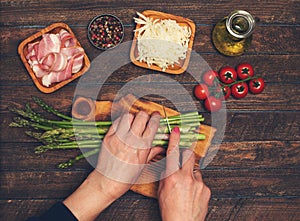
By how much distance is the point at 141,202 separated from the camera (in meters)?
1.96

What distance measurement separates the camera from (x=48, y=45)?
185cm

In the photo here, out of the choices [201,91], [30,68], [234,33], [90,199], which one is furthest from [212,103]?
[30,68]

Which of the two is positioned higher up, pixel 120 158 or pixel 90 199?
pixel 120 158

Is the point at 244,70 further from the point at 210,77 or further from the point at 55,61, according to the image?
the point at 55,61

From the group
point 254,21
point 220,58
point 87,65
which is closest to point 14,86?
point 87,65

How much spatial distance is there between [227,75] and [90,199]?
811mm

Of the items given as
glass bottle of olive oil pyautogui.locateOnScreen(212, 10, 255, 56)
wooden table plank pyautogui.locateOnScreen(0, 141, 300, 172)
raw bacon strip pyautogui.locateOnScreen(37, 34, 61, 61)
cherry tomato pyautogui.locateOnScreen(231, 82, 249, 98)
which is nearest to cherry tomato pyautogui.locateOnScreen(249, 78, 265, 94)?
cherry tomato pyautogui.locateOnScreen(231, 82, 249, 98)

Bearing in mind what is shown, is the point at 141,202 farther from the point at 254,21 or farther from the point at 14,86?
the point at 254,21

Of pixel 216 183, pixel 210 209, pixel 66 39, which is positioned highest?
pixel 66 39

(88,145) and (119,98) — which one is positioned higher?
(119,98)

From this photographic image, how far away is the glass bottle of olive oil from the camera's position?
1832mm

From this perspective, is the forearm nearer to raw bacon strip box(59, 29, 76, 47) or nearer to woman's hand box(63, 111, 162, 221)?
woman's hand box(63, 111, 162, 221)

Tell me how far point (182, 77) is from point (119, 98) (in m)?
0.30

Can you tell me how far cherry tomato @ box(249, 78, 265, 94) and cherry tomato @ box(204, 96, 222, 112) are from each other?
16 centimetres
